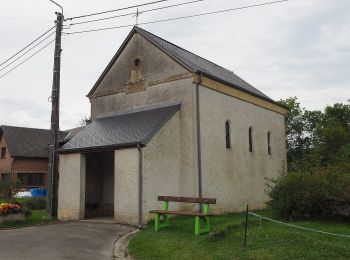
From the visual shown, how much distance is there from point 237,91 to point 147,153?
7.48 m

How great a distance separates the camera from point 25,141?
39.9 m

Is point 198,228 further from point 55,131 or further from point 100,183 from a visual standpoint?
point 100,183

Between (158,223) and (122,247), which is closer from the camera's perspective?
(122,247)

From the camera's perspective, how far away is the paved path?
32.4 ft

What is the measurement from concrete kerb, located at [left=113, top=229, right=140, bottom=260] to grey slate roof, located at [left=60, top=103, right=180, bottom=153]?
354 cm

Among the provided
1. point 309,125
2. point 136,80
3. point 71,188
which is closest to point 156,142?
point 71,188

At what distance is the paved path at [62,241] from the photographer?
988 cm

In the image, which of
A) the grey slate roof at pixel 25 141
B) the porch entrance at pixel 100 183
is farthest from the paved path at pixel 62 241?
the grey slate roof at pixel 25 141

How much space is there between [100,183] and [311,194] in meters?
10.1

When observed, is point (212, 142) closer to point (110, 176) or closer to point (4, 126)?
point (110, 176)

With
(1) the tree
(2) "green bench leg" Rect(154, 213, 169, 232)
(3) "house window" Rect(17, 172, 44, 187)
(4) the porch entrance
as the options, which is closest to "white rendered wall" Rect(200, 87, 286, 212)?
(2) "green bench leg" Rect(154, 213, 169, 232)

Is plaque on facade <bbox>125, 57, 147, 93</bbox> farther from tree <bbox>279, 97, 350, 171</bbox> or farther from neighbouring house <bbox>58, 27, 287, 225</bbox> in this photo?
tree <bbox>279, 97, 350, 171</bbox>

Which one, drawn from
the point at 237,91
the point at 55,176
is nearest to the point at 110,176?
the point at 55,176

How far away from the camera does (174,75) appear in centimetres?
1789
